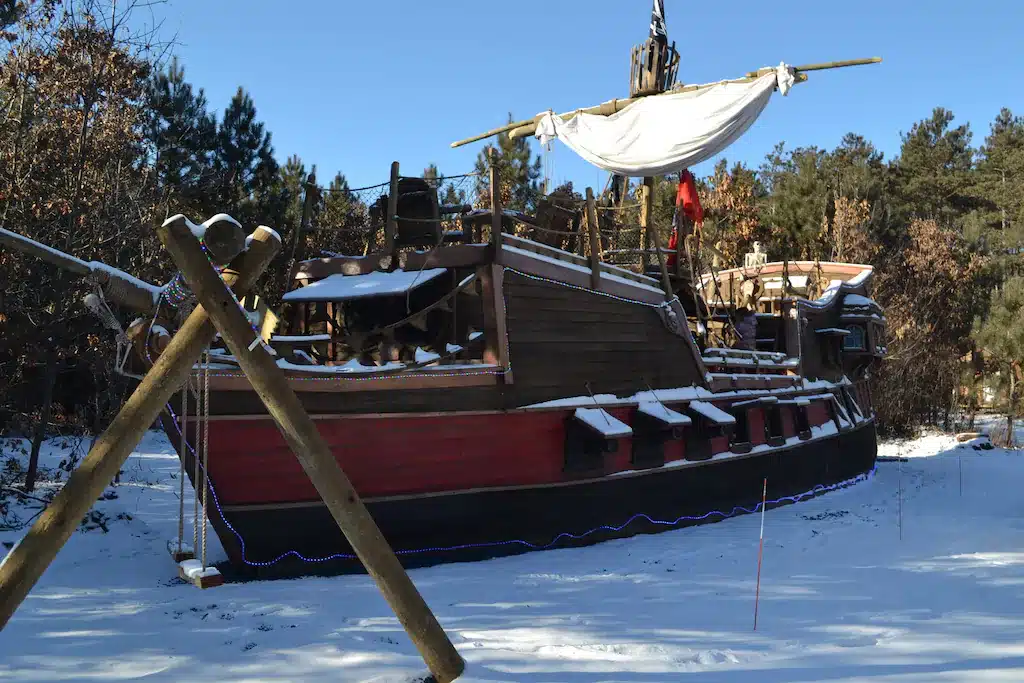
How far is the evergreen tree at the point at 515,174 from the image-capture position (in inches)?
845

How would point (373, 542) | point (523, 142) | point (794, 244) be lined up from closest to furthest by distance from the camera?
point (373, 542) < point (523, 142) < point (794, 244)

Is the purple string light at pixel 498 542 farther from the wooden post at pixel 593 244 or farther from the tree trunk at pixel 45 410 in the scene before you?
the tree trunk at pixel 45 410

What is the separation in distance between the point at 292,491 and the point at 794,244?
2657cm

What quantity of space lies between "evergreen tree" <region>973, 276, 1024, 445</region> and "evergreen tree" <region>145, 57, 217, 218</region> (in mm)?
20618

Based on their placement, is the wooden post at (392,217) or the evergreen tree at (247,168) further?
the evergreen tree at (247,168)

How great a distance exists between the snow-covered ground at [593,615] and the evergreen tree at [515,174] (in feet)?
47.0

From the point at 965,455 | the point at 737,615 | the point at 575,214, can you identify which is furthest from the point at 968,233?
the point at 737,615

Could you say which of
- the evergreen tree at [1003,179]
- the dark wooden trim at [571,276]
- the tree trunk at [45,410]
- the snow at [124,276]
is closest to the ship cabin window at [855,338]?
the dark wooden trim at [571,276]

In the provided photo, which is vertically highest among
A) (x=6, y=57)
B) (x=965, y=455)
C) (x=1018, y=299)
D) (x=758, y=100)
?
(x=758, y=100)

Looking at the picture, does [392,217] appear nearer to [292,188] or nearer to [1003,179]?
[292,188]

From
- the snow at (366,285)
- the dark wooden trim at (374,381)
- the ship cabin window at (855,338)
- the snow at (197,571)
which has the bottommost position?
the snow at (197,571)

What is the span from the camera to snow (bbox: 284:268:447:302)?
25.2ft

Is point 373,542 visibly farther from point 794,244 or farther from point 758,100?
point 794,244

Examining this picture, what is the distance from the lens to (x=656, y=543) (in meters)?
8.27
